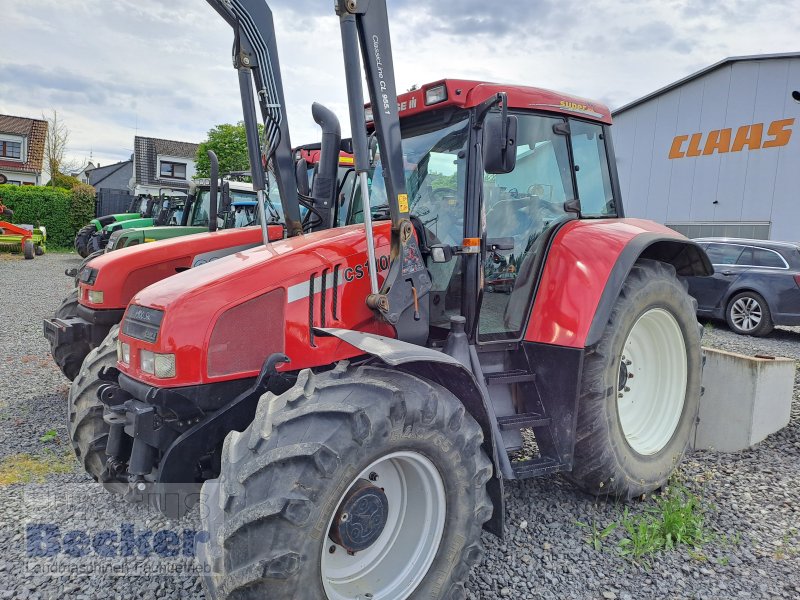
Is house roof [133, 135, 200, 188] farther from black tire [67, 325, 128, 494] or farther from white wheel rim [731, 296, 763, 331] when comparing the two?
black tire [67, 325, 128, 494]

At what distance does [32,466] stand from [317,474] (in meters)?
2.94

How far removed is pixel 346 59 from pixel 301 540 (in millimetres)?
1879

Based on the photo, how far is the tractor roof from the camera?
302 centimetres

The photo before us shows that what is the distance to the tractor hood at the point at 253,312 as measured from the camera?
247 centimetres

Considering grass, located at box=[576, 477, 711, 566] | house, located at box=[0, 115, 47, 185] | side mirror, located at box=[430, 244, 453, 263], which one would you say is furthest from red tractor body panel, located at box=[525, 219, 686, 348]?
house, located at box=[0, 115, 47, 185]

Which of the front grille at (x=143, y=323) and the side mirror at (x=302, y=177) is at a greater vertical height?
the side mirror at (x=302, y=177)

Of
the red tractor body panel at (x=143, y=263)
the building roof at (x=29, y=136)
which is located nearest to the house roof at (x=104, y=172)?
the building roof at (x=29, y=136)

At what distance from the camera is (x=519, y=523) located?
3287 millimetres

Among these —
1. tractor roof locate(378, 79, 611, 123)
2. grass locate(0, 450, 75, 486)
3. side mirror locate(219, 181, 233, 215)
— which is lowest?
grass locate(0, 450, 75, 486)

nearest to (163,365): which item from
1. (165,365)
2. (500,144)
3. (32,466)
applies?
(165,365)

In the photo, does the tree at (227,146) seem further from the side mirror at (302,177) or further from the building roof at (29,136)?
the side mirror at (302,177)

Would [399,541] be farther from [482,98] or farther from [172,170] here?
[172,170]

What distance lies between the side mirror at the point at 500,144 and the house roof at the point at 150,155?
43302 mm

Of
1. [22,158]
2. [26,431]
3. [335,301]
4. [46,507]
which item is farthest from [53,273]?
[22,158]
